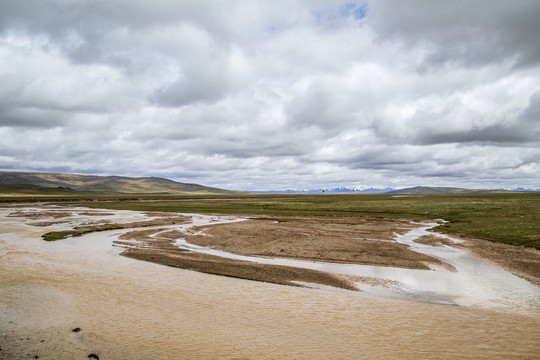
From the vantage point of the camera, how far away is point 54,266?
995 inches

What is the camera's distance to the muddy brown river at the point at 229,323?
12461 mm

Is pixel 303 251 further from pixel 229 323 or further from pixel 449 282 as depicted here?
pixel 229 323

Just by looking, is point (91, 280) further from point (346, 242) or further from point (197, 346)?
point (346, 242)

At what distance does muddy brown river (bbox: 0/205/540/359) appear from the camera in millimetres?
12461

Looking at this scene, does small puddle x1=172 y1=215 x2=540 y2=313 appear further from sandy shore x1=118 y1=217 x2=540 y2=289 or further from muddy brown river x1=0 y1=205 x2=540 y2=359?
muddy brown river x1=0 y1=205 x2=540 y2=359

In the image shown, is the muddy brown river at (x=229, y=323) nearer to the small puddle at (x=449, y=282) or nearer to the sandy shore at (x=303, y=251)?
the small puddle at (x=449, y=282)

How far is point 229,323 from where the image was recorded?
15.1 m

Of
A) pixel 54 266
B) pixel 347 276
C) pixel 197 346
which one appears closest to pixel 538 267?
pixel 347 276

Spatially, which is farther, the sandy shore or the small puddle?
the sandy shore

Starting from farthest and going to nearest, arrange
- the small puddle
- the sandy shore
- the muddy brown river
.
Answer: the sandy shore
the small puddle
the muddy brown river

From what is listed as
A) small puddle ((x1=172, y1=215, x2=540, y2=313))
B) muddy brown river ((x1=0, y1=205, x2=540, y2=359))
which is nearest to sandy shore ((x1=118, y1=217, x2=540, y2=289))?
small puddle ((x1=172, y1=215, x2=540, y2=313))

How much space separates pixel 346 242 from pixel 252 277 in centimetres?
1769

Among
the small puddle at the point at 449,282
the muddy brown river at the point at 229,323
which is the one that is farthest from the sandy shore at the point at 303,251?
the muddy brown river at the point at 229,323

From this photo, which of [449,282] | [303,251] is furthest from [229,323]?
[303,251]
